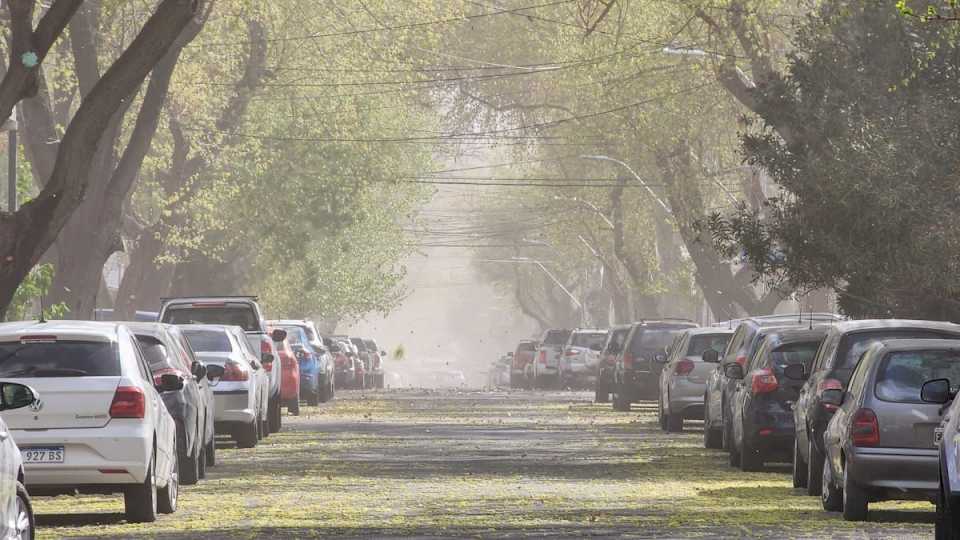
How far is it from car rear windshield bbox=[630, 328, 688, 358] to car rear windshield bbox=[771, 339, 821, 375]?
18.5 metres

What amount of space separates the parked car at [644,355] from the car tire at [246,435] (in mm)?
14901

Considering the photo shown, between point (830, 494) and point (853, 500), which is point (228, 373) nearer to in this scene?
point (830, 494)

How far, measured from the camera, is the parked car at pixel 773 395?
23.6 meters

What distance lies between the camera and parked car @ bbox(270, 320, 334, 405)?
43875 mm

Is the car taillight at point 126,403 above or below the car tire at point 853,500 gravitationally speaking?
above

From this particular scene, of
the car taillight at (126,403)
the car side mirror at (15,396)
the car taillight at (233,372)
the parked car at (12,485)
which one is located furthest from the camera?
the car taillight at (233,372)

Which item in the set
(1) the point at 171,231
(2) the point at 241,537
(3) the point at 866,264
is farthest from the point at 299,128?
(2) the point at 241,537

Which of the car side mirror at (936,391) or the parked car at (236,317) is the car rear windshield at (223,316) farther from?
the car side mirror at (936,391)

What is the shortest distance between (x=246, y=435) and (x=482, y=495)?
8919 millimetres

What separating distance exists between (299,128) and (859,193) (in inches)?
1151

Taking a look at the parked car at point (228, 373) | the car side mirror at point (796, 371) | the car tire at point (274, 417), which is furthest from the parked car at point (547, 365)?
the car side mirror at point (796, 371)

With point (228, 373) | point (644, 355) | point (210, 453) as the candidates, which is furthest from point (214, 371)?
point (644, 355)

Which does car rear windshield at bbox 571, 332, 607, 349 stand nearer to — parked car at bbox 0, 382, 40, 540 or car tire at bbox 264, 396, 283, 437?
car tire at bbox 264, 396, 283, 437

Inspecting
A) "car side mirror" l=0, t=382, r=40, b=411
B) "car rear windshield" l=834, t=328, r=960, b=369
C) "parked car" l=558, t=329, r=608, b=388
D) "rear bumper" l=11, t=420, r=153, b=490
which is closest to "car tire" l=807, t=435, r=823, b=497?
"car rear windshield" l=834, t=328, r=960, b=369
